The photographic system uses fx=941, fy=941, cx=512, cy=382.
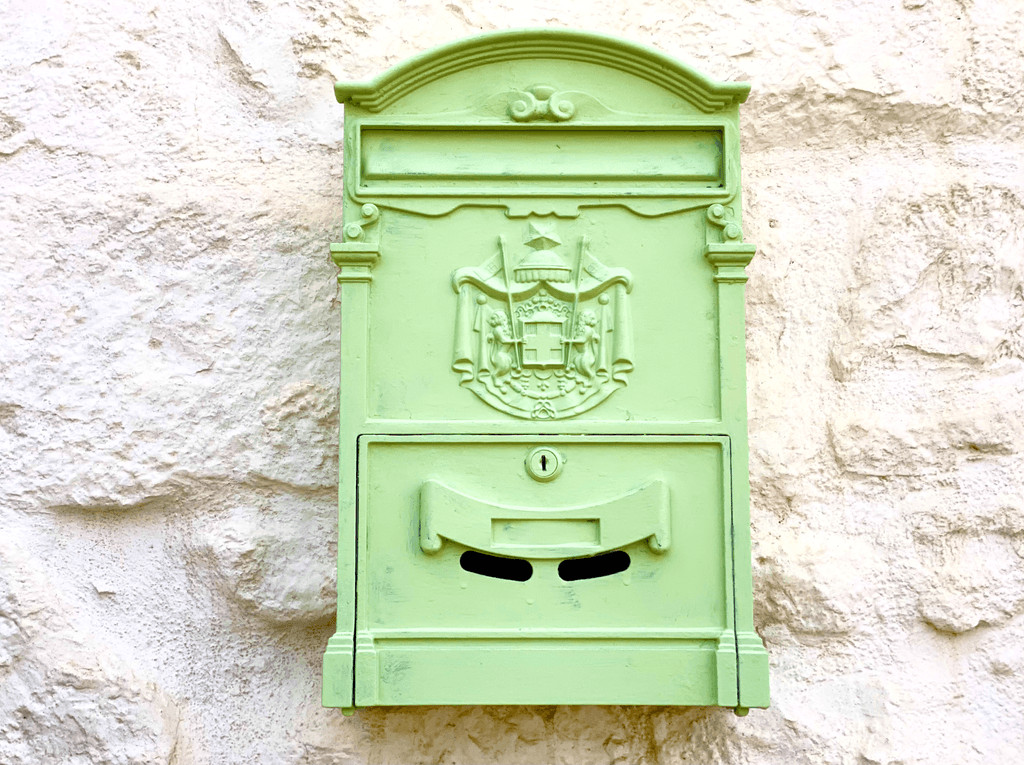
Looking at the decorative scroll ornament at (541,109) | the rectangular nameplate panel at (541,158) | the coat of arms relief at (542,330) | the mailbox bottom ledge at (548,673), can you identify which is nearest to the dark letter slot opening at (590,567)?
the mailbox bottom ledge at (548,673)

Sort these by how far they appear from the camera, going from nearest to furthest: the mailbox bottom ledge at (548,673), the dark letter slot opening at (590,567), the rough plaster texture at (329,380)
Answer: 1. the mailbox bottom ledge at (548,673)
2. the dark letter slot opening at (590,567)
3. the rough plaster texture at (329,380)

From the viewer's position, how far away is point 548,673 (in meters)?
1.32

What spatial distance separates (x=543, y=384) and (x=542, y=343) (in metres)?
0.06

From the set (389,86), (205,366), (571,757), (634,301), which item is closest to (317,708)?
(571,757)

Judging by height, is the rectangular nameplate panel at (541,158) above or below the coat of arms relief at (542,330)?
above

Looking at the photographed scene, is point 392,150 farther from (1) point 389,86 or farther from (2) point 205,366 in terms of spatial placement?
(2) point 205,366

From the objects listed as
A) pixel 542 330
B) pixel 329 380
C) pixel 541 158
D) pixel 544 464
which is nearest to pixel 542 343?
pixel 542 330

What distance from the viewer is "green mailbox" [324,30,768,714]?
4.35 feet

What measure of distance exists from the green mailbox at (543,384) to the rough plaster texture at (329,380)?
11.5 inches

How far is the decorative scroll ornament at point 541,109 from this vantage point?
141cm

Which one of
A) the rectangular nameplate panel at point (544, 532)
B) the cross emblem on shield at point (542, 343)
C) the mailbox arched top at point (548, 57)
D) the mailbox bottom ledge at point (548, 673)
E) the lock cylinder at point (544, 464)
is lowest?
the mailbox bottom ledge at point (548, 673)

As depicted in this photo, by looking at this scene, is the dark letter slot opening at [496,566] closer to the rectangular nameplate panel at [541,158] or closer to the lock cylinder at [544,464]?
the lock cylinder at [544,464]

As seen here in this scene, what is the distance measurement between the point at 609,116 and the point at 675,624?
75cm

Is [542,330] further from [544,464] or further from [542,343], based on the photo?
[544,464]
